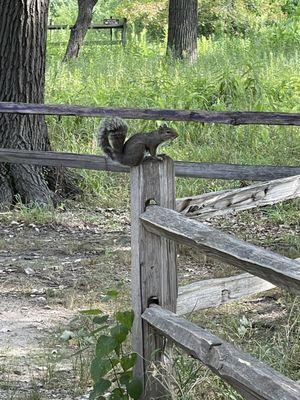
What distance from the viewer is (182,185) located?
28.3 feet

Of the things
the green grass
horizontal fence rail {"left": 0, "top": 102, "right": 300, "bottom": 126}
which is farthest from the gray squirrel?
the green grass

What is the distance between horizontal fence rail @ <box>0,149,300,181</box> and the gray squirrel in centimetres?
281

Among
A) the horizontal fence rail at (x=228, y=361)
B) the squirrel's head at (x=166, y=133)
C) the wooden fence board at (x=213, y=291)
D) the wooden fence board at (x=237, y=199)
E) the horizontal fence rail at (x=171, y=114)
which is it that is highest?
the squirrel's head at (x=166, y=133)

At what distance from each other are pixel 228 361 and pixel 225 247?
0.38 meters

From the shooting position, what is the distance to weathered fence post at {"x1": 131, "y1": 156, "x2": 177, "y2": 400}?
146 inches

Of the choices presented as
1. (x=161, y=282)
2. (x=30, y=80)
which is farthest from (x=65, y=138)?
(x=161, y=282)

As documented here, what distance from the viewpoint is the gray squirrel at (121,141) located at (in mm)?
3961

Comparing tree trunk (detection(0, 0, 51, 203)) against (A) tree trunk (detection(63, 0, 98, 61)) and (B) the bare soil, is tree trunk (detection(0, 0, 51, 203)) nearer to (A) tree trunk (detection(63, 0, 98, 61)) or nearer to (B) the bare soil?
(B) the bare soil

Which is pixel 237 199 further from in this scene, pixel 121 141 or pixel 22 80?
pixel 22 80

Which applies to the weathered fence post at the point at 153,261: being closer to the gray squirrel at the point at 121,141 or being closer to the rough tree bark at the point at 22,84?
the gray squirrel at the point at 121,141

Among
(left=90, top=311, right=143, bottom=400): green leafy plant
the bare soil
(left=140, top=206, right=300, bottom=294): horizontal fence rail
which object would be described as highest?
(left=140, top=206, right=300, bottom=294): horizontal fence rail

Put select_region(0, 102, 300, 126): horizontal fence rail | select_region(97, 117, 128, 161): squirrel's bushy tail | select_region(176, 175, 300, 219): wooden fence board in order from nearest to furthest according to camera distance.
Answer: select_region(97, 117, 128, 161): squirrel's bushy tail < select_region(176, 175, 300, 219): wooden fence board < select_region(0, 102, 300, 126): horizontal fence rail

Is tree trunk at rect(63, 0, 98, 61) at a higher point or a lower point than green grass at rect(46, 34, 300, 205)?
higher

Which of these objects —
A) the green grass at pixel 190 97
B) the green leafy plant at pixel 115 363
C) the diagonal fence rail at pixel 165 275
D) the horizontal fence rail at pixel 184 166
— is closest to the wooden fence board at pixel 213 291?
the diagonal fence rail at pixel 165 275
